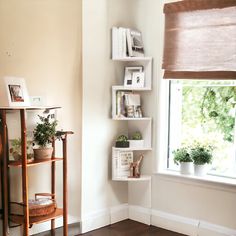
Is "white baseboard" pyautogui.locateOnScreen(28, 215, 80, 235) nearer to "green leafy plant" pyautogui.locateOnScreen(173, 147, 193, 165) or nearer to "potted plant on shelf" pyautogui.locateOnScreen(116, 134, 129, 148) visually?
"potted plant on shelf" pyautogui.locateOnScreen(116, 134, 129, 148)

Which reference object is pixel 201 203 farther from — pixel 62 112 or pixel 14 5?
pixel 14 5

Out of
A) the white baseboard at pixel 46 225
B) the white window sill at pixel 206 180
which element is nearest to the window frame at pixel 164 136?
the white window sill at pixel 206 180

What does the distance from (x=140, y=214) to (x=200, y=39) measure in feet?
6.19

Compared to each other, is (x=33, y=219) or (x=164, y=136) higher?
(x=164, y=136)

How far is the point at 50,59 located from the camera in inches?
134

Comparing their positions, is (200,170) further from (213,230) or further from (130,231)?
(130,231)

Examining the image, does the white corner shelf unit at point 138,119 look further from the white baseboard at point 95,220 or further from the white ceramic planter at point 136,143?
the white baseboard at point 95,220

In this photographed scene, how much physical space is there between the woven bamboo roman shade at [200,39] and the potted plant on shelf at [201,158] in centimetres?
71

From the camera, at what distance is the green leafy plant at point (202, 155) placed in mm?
3619

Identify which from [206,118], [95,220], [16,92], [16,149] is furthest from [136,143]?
[16,92]

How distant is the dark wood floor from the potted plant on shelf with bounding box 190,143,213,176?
2.17ft

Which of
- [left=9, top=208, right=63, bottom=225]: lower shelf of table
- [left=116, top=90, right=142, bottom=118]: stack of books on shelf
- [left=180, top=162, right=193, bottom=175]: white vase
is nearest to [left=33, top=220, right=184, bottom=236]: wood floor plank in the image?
[left=9, top=208, right=63, bottom=225]: lower shelf of table

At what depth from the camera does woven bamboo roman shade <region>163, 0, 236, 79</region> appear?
324cm

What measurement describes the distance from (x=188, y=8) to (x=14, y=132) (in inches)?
73.1
